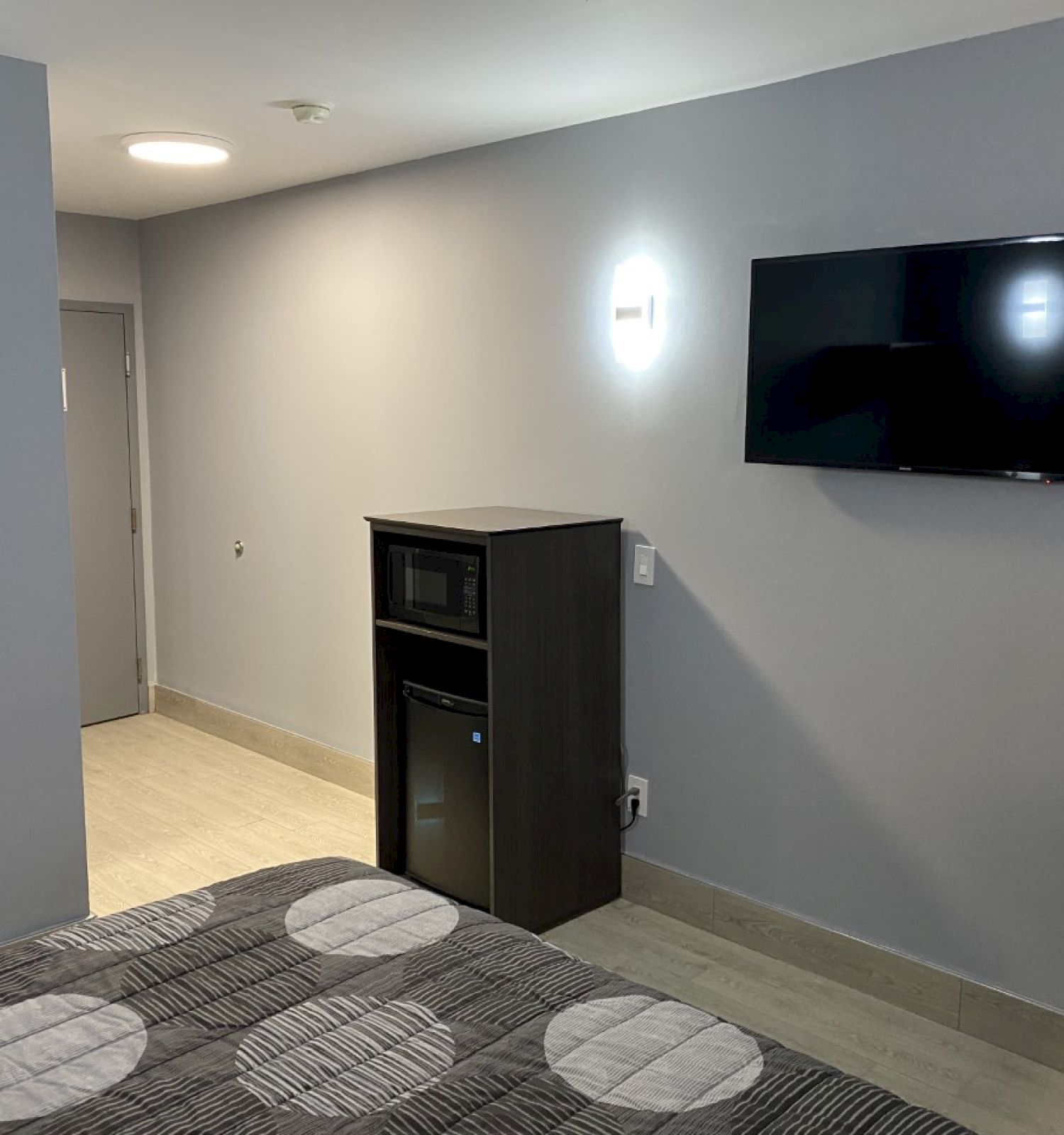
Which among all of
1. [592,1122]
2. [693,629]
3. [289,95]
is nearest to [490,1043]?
[592,1122]

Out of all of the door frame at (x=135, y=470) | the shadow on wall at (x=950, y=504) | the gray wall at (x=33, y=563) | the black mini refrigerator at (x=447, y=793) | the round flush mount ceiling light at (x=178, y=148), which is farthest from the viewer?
the door frame at (x=135, y=470)

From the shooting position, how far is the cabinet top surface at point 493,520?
10.9 feet

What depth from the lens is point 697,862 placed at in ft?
11.7

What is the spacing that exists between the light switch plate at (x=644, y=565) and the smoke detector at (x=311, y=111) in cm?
160

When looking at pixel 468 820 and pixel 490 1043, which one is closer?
pixel 490 1043

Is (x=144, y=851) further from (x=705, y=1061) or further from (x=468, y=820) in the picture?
(x=705, y=1061)

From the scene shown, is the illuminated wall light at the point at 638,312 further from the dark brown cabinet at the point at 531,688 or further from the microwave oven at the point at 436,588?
the microwave oven at the point at 436,588

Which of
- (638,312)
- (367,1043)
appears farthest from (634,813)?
(367,1043)

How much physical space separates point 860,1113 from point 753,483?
78.3 inches

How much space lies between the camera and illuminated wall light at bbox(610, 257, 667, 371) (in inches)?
137

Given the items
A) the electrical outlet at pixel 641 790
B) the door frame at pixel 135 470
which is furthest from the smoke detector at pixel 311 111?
the door frame at pixel 135 470

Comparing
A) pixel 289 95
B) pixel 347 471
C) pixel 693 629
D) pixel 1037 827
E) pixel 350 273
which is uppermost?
pixel 289 95

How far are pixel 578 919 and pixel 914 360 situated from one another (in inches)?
77.5

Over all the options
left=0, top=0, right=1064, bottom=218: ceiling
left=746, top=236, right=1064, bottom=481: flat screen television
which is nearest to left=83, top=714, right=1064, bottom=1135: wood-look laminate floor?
left=746, top=236, right=1064, bottom=481: flat screen television
